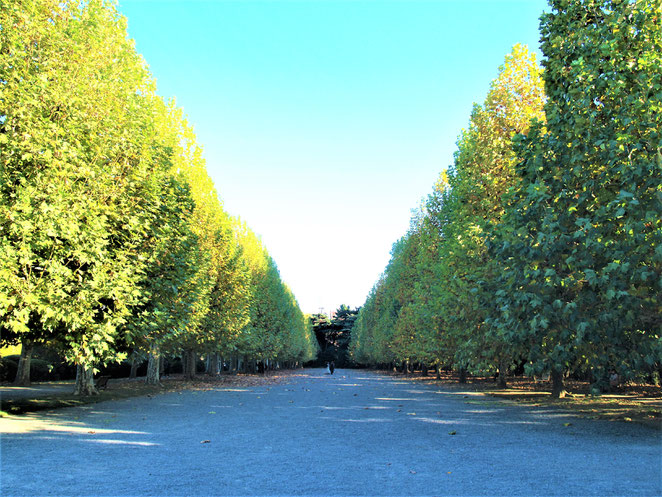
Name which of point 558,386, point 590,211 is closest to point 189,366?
point 558,386

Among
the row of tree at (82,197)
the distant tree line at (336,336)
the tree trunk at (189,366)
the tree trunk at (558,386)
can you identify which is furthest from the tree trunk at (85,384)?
the distant tree line at (336,336)

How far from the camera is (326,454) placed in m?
8.18

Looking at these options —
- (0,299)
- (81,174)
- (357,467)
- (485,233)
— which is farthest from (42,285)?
(485,233)

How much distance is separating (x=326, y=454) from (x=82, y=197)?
949 centimetres

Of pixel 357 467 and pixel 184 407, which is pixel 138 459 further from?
pixel 184 407

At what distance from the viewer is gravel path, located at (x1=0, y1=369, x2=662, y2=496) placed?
6117 millimetres

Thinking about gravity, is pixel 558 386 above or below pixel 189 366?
below

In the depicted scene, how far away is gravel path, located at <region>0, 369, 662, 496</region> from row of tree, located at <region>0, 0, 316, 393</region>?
2.91 meters

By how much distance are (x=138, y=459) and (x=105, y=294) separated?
6410mm

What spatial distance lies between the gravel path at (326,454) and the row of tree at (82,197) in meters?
2.91

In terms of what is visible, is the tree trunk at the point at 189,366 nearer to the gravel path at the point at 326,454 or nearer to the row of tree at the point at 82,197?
the row of tree at the point at 82,197

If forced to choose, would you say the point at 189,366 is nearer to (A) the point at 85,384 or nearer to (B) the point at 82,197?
(A) the point at 85,384

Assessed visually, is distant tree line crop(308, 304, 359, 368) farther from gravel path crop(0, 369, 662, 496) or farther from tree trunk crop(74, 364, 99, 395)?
gravel path crop(0, 369, 662, 496)

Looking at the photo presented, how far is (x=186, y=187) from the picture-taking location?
18.9 metres
